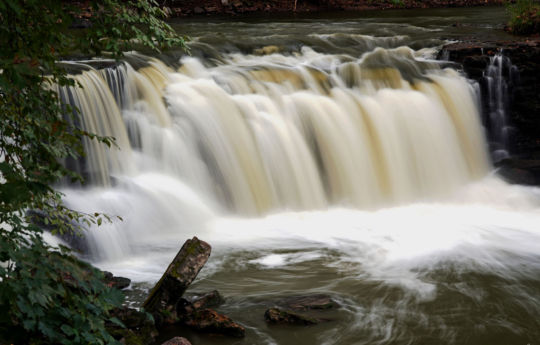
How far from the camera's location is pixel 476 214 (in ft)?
27.8

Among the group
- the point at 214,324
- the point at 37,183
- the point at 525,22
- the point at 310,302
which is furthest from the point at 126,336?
the point at 525,22

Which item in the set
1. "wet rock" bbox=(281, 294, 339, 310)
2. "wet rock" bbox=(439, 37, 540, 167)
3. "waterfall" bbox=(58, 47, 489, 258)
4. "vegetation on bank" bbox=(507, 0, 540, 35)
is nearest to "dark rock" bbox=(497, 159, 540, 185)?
"wet rock" bbox=(439, 37, 540, 167)

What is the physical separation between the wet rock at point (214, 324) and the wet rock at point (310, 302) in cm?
62

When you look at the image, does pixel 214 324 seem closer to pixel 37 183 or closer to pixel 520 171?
pixel 37 183

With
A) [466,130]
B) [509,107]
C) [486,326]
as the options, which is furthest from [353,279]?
[509,107]

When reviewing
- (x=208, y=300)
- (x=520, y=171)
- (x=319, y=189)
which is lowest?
(x=520, y=171)

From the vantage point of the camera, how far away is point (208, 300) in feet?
16.0

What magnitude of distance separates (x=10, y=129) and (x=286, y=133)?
5903mm

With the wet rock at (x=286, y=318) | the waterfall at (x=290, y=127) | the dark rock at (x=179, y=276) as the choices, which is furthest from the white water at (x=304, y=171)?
the dark rock at (x=179, y=276)

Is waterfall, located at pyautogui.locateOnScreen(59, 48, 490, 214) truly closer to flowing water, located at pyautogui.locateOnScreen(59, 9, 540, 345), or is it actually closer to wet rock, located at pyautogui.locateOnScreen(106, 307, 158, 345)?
flowing water, located at pyautogui.locateOnScreen(59, 9, 540, 345)

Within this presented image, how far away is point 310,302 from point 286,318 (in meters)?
0.41

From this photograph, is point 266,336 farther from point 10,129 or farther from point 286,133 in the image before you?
point 286,133

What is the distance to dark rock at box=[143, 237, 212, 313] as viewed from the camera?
13.9 feet

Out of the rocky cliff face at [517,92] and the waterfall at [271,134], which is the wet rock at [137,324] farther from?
the rocky cliff face at [517,92]
